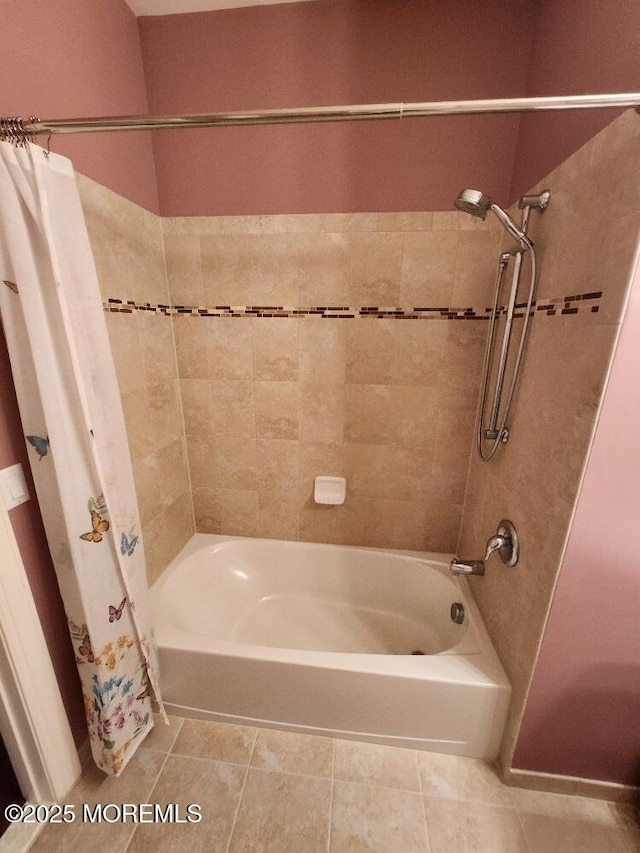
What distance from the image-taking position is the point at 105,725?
100 cm

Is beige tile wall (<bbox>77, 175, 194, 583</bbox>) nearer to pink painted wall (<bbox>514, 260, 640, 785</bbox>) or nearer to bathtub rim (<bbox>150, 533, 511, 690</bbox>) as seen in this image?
bathtub rim (<bbox>150, 533, 511, 690</bbox>)

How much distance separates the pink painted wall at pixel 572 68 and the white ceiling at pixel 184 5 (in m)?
0.85

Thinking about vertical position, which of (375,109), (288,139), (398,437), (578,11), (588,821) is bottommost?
(588,821)

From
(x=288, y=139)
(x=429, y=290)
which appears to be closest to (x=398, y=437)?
(x=429, y=290)

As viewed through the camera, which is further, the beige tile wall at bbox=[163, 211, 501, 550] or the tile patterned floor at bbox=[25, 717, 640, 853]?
the beige tile wall at bbox=[163, 211, 501, 550]

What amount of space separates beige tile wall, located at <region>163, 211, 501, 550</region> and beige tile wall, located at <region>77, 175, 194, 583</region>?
85mm

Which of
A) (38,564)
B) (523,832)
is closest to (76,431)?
(38,564)

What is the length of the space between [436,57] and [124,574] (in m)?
2.05

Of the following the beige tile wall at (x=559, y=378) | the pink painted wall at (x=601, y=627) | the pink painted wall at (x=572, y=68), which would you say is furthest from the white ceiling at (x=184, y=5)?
the pink painted wall at (x=601, y=627)

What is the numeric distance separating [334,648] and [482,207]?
5.87ft

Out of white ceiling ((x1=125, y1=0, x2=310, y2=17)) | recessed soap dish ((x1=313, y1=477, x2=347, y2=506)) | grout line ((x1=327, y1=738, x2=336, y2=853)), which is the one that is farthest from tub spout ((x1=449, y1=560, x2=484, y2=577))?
white ceiling ((x1=125, y1=0, x2=310, y2=17))

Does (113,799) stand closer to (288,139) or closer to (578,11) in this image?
(288,139)

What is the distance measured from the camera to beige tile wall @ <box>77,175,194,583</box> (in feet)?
3.80

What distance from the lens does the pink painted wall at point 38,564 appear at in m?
0.84
